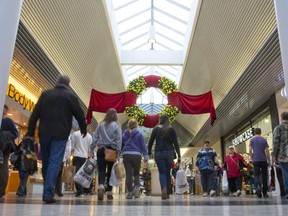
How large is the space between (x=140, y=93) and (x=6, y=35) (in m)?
8.58

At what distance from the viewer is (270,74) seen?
10.1m

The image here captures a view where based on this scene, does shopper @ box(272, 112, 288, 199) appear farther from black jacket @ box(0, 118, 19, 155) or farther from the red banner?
the red banner

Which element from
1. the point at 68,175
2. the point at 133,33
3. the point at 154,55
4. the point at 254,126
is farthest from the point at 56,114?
the point at 133,33

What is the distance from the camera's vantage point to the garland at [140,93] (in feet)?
36.0

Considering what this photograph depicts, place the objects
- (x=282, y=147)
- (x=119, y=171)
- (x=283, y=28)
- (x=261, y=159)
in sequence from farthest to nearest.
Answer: (x=261, y=159) → (x=282, y=147) → (x=119, y=171) → (x=283, y=28)

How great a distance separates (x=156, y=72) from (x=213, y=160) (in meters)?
14.0

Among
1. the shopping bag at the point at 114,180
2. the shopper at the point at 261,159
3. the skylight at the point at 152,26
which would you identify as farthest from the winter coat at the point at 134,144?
the skylight at the point at 152,26

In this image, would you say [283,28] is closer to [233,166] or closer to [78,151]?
[78,151]

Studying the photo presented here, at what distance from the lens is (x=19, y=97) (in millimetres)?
10031

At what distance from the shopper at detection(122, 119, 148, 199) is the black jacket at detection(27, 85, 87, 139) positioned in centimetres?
171

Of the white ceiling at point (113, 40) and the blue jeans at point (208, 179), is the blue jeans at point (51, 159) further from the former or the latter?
the blue jeans at point (208, 179)

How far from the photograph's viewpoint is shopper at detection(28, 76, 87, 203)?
393 cm

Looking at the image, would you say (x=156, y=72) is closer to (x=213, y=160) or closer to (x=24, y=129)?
(x=24, y=129)

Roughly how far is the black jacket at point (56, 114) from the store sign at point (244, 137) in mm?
12078
